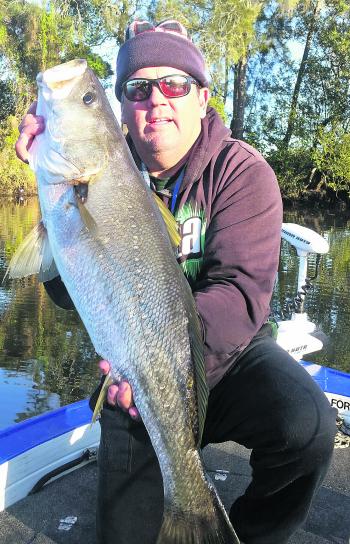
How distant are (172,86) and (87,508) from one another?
81.9 inches

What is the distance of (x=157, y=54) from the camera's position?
2.79 m

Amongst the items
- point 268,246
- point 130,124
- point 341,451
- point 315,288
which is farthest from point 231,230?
point 315,288

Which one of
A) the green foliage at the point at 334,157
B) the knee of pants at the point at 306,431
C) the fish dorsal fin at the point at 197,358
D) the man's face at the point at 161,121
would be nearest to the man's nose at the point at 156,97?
the man's face at the point at 161,121

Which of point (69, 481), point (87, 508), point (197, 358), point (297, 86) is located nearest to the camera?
point (197, 358)

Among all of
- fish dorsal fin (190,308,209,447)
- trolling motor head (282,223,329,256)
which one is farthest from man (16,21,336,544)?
trolling motor head (282,223,329,256)

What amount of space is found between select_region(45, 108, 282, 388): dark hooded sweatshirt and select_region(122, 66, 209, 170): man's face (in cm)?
9

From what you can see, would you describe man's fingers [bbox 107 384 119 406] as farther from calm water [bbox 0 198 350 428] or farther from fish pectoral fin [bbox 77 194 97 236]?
calm water [bbox 0 198 350 428]

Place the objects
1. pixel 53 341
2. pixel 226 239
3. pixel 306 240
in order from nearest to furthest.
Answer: pixel 226 239
pixel 306 240
pixel 53 341

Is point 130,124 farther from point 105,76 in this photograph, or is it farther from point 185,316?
point 105,76

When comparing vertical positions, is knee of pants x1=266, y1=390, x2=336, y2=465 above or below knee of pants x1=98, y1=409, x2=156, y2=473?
above

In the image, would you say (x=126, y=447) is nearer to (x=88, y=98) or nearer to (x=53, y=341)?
(x=88, y=98)

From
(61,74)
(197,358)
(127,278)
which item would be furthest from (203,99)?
(197,358)

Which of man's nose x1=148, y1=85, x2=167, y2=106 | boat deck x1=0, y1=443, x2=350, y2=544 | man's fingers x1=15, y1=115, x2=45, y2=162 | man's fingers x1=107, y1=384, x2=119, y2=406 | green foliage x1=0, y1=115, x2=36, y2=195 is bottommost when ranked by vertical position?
boat deck x1=0, y1=443, x2=350, y2=544

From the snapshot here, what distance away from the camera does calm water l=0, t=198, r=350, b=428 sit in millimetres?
5992
